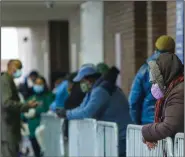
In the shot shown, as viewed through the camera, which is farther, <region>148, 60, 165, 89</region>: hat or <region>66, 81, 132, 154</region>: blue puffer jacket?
<region>66, 81, 132, 154</region>: blue puffer jacket

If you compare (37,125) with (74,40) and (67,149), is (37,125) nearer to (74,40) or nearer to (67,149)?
(67,149)

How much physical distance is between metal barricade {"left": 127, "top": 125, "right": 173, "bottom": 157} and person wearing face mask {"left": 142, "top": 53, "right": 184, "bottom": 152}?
0.15 m

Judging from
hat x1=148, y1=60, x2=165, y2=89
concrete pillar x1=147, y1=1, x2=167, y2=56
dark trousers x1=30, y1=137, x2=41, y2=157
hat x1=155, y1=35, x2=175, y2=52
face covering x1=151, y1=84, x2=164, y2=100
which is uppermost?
concrete pillar x1=147, y1=1, x2=167, y2=56

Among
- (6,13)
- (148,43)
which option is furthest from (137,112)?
(6,13)

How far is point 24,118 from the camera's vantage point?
14.8 m

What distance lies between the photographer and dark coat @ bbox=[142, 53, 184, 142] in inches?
210

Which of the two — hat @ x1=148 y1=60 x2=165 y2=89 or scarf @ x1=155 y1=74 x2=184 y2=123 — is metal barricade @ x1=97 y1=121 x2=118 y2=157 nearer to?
scarf @ x1=155 y1=74 x2=184 y2=123

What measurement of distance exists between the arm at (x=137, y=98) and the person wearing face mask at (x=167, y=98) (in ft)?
7.53

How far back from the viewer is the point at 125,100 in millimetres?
8711

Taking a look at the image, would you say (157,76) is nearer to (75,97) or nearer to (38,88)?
(75,97)

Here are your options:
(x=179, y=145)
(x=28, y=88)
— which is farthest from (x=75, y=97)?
(x=28, y=88)

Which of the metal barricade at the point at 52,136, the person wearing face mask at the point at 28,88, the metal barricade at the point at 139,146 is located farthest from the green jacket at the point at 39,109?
the metal barricade at the point at 139,146

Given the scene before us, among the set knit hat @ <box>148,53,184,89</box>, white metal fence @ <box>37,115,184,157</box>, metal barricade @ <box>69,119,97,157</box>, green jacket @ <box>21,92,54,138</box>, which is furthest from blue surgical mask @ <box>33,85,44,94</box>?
knit hat @ <box>148,53,184,89</box>

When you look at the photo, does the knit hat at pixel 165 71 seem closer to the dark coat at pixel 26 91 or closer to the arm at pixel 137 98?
the arm at pixel 137 98
